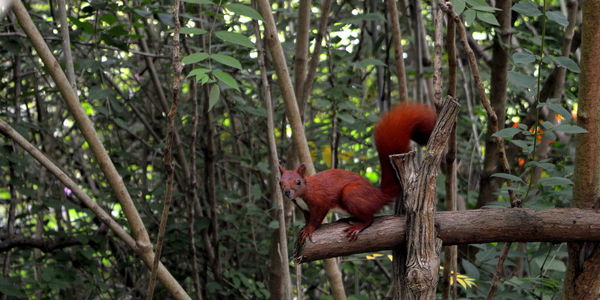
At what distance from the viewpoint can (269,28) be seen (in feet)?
7.16

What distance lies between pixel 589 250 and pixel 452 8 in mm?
822

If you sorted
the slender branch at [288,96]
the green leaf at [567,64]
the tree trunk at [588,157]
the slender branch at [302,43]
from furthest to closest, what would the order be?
the slender branch at [302,43] < the slender branch at [288,96] < the green leaf at [567,64] < the tree trunk at [588,157]

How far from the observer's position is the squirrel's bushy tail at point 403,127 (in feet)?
6.45

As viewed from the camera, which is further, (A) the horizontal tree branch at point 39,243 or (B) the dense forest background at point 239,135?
(A) the horizontal tree branch at point 39,243

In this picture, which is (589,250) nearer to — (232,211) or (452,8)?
(452,8)

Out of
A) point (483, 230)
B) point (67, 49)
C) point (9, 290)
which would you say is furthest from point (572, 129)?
point (9, 290)

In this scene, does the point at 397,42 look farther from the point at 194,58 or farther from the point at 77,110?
the point at 77,110

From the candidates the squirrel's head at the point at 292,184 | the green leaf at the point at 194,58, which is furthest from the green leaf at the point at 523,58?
the green leaf at the point at 194,58

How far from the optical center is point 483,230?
1.78m

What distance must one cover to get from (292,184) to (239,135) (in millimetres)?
1985

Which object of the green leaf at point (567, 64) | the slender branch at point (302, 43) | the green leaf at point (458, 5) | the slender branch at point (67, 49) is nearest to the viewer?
the green leaf at point (458, 5)

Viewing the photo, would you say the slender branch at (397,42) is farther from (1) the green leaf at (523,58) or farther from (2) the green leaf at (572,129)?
(2) the green leaf at (572,129)

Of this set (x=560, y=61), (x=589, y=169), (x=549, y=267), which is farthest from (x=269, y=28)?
(x=549, y=267)

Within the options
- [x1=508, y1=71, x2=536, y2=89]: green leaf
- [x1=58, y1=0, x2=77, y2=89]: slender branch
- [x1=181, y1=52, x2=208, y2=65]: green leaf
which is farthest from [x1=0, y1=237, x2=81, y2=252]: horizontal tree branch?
[x1=508, y1=71, x2=536, y2=89]: green leaf
